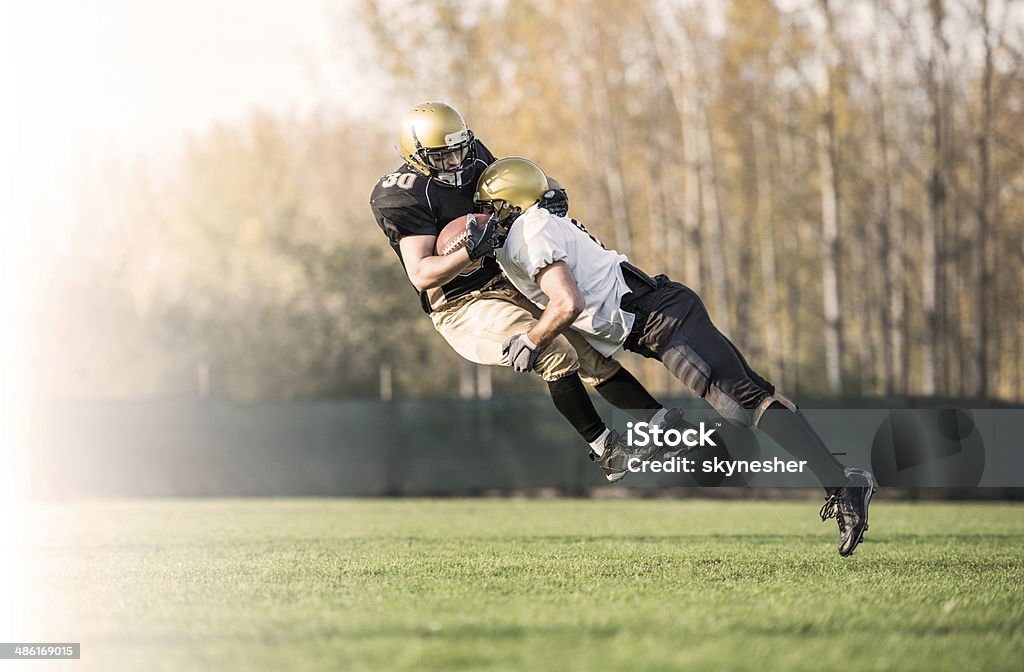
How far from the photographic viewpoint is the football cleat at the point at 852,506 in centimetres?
618

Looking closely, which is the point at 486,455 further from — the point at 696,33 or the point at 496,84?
the point at 496,84

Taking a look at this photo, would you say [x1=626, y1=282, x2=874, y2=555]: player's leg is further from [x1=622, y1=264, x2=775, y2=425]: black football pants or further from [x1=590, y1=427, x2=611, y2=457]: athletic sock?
[x1=590, y1=427, x2=611, y2=457]: athletic sock

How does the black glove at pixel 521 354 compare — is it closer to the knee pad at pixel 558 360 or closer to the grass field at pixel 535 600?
the knee pad at pixel 558 360

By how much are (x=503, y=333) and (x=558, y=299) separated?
2.25 feet

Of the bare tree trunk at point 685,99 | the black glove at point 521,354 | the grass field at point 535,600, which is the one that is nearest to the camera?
the grass field at point 535,600

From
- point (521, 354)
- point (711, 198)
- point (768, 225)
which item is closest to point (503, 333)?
point (521, 354)

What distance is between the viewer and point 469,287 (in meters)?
7.09

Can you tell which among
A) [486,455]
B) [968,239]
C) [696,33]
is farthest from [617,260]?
[968,239]

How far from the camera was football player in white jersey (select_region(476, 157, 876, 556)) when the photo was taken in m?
6.32

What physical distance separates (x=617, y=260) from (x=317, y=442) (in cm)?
1264

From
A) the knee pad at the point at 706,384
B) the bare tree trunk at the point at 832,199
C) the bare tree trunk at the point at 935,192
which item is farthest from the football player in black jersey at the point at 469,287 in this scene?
the bare tree trunk at the point at 832,199

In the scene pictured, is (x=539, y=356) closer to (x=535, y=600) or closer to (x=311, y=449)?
(x=535, y=600)

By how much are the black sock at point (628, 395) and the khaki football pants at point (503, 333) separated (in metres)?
0.05

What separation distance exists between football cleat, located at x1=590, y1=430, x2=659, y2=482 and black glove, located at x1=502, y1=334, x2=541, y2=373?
2.27ft
